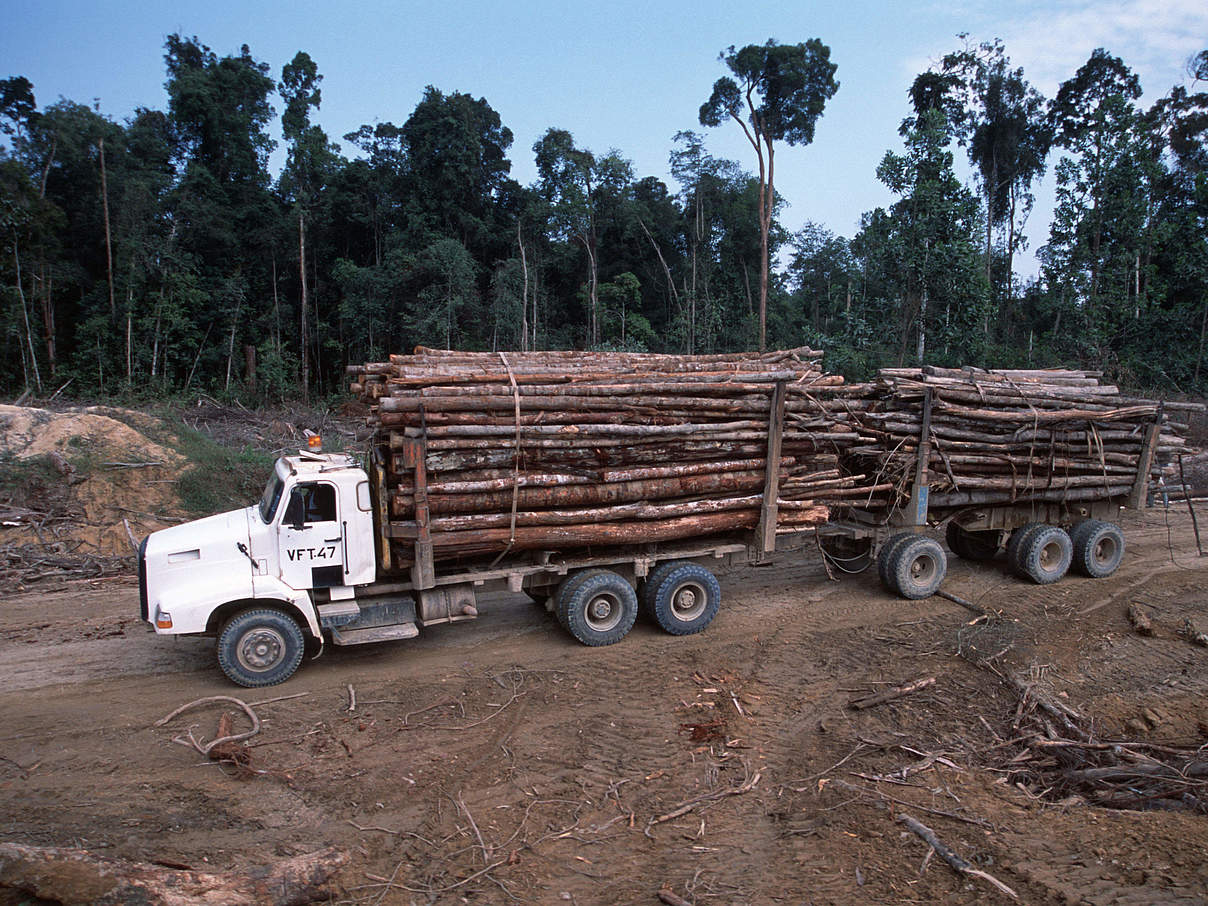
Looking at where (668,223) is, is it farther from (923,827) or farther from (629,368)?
(923,827)

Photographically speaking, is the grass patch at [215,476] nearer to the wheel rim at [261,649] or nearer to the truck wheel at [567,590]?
the wheel rim at [261,649]

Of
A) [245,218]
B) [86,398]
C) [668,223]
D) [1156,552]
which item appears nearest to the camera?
[1156,552]

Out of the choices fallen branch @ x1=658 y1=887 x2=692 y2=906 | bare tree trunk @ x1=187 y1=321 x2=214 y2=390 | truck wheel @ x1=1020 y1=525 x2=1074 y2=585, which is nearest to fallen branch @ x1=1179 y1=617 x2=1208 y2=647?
truck wheel @ x1=1020 y1=525 x2=1074 y2=585

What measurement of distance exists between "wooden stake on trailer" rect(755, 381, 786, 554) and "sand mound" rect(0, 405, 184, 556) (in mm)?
11260

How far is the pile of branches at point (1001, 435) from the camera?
1080 centimetres

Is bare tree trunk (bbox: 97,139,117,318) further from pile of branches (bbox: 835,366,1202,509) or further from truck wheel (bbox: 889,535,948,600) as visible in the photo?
truck wheel (bbox: 889,535,948,600)

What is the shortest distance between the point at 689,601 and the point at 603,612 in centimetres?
119

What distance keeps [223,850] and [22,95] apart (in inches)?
1491

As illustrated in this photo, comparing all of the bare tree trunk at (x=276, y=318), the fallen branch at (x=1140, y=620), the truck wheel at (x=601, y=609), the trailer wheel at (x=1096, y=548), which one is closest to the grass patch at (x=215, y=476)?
the truck wheel at (x=601, y=609)

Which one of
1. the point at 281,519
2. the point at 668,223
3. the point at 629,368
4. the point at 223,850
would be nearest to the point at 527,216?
the point at 668,223

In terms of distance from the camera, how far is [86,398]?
25312 millimetres

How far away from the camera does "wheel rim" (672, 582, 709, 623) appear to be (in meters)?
9.63

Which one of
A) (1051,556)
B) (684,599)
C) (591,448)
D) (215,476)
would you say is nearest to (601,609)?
(684,599)

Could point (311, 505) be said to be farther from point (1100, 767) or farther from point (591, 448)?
point (1100, 767)
